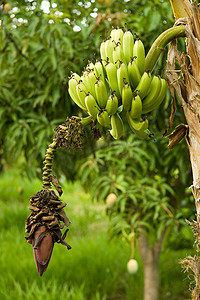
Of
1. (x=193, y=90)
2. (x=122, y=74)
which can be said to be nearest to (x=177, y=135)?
(x=193, y=90)

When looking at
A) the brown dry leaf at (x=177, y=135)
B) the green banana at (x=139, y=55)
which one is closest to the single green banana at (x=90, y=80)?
the green banana at (x=139, y=55)

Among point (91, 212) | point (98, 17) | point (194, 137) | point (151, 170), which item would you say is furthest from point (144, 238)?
point (91, 212)

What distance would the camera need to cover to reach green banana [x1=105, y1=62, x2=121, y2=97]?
0.82 metres

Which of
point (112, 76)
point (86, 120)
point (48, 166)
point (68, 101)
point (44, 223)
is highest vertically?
point (68, 101)

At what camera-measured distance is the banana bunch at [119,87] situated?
80 cm

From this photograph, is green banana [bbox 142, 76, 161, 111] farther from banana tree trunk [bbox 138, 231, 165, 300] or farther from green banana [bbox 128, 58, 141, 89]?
banana tree trunk [bbox 138, 231, 165, 300]

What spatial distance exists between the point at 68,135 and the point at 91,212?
405 centimetres

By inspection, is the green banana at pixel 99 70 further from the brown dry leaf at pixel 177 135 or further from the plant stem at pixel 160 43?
the brown dry leaf at pixel 177 135

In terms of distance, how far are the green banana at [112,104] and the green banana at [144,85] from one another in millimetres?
58

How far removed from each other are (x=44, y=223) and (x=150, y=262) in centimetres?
190

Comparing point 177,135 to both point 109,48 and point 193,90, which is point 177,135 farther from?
point 109,48

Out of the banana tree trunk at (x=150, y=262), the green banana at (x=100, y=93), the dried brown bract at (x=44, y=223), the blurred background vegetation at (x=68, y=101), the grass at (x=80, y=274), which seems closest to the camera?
the dried brown bract at (x=44, y=223)

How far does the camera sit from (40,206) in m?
0.71

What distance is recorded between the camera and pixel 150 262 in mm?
2457
